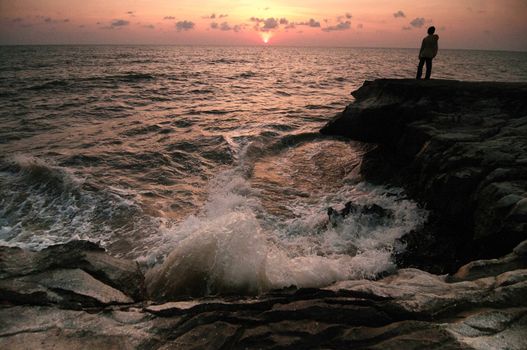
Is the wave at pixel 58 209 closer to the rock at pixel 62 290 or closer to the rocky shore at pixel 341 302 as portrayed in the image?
the rocky shore at pixel 341 302

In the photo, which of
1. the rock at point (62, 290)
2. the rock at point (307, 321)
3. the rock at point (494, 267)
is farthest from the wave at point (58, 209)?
the rock at point (494, 267)

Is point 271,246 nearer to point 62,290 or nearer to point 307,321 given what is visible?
point 307,321

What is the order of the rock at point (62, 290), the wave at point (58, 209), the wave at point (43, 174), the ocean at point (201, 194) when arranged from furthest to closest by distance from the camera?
the wave at point (43, 174) → the wave at point (58, 209) → the ocean at point (201, 194) → the rock at point (62, 290)

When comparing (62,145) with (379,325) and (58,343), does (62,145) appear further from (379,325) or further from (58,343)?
(379,325)

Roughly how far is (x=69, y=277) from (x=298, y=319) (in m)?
2.59

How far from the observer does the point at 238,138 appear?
12.4 metres

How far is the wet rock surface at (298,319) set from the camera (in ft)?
8.20

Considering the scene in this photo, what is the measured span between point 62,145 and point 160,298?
374 inches

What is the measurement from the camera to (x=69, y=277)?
3465 millimetres

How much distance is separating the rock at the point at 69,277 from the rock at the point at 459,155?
423cm

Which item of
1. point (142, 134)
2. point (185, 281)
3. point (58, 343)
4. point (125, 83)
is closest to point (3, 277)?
point (58, 343)

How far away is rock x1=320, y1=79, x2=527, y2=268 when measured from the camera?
14.8 ft

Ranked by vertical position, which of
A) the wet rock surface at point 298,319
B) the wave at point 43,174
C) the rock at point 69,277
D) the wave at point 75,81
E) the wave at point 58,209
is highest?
the wave at point 75,81

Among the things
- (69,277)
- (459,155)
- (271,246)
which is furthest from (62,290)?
(459,155)
